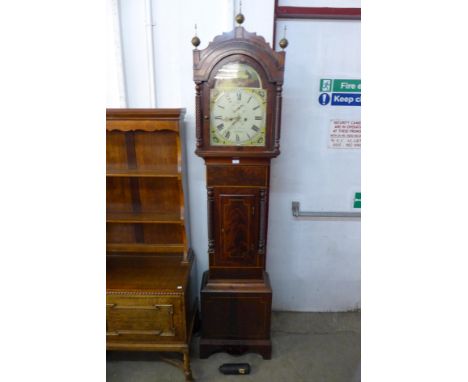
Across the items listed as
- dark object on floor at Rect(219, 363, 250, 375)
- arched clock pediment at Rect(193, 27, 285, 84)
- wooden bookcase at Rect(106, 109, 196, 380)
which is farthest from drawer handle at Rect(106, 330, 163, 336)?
arched clock pediment at Rect(193, 27, 285, 84)

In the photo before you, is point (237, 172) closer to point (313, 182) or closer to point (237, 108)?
point (237, 108)

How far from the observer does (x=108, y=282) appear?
1.59 m

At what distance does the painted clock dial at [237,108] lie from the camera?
136cm

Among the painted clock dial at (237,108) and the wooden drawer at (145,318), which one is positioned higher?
the painted clock dial at (237,108)

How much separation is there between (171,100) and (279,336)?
5.79ft

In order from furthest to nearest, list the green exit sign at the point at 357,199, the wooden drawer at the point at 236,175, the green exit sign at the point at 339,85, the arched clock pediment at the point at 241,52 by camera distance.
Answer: the green exit sign at the point at 357,199 < the green exit sign at the point at 339,85 < the wooden drawer at the point at 236,175 < the arched clock pediment at the point at 241,52

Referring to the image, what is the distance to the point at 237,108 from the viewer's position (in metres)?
1.40

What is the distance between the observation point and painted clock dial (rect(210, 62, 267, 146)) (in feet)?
A: 4.48

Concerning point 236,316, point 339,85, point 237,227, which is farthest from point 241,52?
point 236,316

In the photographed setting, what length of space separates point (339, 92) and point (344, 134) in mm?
264

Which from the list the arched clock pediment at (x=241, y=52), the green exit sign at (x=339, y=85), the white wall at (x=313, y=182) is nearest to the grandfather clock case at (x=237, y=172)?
the arched clock pediment at (x=241, y=52)

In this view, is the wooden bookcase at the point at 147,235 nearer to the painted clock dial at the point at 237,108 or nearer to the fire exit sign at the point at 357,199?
the painted clock dial at the point at 237,108

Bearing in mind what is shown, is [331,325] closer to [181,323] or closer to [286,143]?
[181,323]

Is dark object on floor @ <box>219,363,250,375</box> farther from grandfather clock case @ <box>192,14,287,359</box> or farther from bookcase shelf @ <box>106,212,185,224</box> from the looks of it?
bookcase shelf @ <box>106,212,185,224</box>
